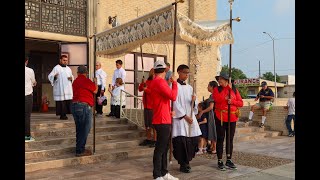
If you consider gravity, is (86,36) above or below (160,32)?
above

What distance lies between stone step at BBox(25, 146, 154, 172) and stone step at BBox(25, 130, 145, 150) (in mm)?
590

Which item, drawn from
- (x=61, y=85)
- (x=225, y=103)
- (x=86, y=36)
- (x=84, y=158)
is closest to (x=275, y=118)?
(x=225, y=103)

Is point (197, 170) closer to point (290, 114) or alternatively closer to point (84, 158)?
point (84, 158)

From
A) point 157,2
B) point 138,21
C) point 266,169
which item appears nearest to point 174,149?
point 266,169

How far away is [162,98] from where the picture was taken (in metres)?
5.66

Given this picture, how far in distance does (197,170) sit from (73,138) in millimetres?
3052

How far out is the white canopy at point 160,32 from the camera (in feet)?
22.2

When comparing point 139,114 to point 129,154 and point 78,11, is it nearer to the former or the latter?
point 129,154

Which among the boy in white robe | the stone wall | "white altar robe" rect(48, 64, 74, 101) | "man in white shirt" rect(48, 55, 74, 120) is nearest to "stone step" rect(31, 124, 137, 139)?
"man in white shirt" rect(48, 55, 74, 120)

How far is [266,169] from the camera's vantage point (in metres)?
6.91

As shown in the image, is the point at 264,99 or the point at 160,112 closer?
the point at 160,112
